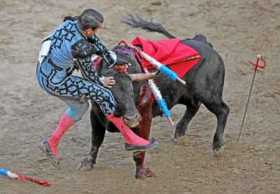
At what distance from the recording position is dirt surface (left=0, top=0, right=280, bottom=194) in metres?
9.43

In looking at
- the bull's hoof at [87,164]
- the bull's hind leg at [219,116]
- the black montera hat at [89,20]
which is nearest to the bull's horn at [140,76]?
the black montera hat at [89,20]

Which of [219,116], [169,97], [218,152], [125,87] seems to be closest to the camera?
[125,87]

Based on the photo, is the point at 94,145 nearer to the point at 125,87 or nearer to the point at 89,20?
the point at 125,87

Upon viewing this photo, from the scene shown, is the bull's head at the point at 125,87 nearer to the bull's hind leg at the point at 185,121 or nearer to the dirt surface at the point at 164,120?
the dirt surface at the point at 164,120

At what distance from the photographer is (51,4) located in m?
14.8

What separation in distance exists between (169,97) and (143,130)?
685 millimetres

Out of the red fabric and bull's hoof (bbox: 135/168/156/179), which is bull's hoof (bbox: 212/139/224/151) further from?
bull's hoof (bbox: 135/168/156/179)

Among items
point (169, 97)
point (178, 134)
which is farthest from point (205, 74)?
point (178, 134)

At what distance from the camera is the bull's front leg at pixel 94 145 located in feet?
31.5

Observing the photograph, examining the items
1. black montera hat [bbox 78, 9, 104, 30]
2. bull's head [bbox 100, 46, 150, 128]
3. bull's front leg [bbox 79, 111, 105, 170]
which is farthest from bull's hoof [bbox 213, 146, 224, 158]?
black montera hat [bbox 78, 9, 104, 30]

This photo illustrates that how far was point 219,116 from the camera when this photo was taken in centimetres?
1045

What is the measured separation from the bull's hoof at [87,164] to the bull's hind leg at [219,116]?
1439 millimetres

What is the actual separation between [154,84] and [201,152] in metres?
1.26

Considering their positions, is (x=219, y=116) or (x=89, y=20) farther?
(x=219, y=116)
